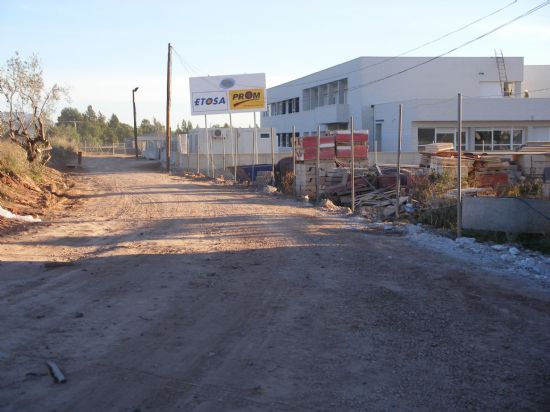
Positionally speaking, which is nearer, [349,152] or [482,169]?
[482,169]

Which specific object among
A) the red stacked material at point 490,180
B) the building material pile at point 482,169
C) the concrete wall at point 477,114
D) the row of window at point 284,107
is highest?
the row of window at point 284,107

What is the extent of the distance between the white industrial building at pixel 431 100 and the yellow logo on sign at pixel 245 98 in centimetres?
992

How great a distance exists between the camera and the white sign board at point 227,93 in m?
37.5

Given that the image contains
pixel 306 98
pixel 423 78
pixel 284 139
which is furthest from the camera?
pixel 284 139

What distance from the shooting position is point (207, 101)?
124 ft

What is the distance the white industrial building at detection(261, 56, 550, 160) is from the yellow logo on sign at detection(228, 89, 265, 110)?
992 centimetres

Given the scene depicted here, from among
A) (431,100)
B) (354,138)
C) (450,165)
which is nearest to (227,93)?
(431,100)

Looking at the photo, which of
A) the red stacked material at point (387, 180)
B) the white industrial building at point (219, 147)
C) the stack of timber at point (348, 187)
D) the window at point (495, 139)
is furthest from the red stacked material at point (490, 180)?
the window at point (495, 139)

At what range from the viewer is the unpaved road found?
4688 mm

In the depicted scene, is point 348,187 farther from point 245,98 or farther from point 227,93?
point 227,93

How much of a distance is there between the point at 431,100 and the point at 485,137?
5015mm

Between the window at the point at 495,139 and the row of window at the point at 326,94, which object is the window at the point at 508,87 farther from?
the row of window at the point at 326,94

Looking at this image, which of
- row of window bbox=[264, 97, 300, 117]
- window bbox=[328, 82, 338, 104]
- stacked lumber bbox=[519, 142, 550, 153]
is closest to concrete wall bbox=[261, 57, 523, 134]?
Answer: window bbox=[328, 82, 338, 104]

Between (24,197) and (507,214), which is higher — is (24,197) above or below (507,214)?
below
